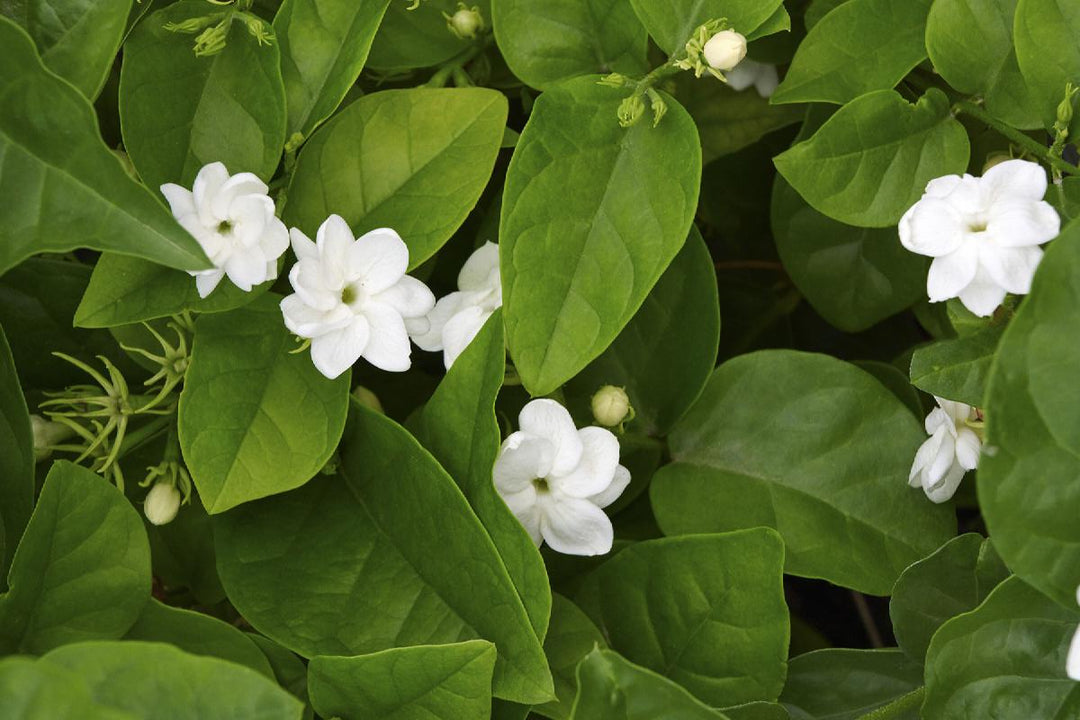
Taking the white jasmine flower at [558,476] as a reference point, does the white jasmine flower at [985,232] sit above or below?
above

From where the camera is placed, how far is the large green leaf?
549mm

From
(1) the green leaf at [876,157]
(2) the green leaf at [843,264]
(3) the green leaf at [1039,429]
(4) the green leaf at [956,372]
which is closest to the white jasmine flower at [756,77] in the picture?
(2) the green leaf at [843,264]

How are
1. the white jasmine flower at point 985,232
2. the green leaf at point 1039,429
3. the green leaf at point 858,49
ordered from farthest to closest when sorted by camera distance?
the green leaf at point 858,49
the white jasmine flower at point 985,232
the green leaf at point 1039,429

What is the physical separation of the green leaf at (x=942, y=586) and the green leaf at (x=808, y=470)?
0.06 ft

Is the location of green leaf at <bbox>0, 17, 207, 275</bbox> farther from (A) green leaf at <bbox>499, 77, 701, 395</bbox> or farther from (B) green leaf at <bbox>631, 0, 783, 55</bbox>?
(B) green leaf at <bbox>631, 0, 783, 55</bbox>

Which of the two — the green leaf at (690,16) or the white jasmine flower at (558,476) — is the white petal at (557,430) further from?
the green leaf at (690,16)

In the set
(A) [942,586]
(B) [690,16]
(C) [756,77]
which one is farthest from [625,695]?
(C) [756,77]

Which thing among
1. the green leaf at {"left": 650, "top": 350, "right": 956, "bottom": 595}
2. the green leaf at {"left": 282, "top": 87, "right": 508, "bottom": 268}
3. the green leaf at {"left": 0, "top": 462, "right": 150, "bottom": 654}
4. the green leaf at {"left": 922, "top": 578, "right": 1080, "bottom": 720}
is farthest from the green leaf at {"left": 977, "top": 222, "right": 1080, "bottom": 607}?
the green leaf at {"left": 0, "top": 462, "right": 150, "bottom": 654}

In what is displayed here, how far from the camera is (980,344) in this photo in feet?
1.90

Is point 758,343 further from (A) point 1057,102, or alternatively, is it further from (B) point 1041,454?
(B) point 1041,454

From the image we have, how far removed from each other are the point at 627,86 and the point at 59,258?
0.37 meters

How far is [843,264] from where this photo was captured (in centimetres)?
78

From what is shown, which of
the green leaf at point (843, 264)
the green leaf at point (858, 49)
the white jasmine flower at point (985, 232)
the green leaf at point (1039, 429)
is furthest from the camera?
the green leaf at point (843, 264)

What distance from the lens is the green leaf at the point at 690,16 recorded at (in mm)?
607
